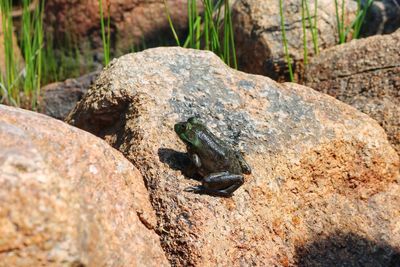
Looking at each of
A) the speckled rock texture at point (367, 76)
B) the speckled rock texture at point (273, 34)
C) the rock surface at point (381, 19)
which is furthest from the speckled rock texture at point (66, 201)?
the rock surface at point (381, 19)

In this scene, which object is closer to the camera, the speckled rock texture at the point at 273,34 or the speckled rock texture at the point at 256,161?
the speckled rock texture at the point at 256,161

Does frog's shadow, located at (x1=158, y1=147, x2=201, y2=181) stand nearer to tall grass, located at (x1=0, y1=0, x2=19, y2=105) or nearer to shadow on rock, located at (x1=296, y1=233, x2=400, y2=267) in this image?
shadow on rock, located at (x1=296, y1=233, x2=400, y2=267)

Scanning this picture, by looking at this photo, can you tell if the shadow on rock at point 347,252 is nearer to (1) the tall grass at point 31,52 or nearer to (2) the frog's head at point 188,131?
(2) the frog's head at point 188,131

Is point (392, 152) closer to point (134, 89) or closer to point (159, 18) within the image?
point (134, 89)

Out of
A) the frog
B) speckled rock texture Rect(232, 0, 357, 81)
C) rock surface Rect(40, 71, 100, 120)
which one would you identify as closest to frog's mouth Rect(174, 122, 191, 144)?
the frog

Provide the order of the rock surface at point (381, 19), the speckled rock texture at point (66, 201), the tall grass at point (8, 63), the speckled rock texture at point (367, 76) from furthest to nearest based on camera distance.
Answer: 1. the rock surface at point (381, 19)
2. the tall grass at point (8, 63)
3. the speckled rock texture at point (367, 76)
4. the speckled rock texture at point (66, 201)

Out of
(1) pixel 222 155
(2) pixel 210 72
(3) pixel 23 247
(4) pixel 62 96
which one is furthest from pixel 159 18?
(3) pixel 23 247
